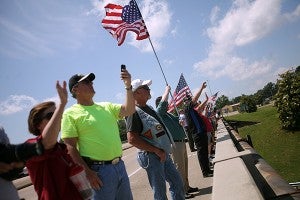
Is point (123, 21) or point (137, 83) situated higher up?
point (123, 21)

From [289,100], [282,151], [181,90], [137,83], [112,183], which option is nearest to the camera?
[112,183]

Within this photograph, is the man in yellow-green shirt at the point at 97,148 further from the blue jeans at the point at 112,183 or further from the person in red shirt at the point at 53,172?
the person in red shirt at the point at 53,172

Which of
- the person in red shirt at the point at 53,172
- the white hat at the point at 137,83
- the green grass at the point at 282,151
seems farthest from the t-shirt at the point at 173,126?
the green grass at the point at 282,151

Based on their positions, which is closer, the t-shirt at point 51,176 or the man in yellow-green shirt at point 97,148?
the t-shirt at point 51,176

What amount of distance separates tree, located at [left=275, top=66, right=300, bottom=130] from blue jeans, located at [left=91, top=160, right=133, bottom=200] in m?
25.3

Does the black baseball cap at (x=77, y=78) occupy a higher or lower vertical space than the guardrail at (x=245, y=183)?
higher

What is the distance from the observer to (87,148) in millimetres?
3705

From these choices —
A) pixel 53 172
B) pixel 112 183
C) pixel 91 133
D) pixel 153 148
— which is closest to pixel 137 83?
pixel 153 148

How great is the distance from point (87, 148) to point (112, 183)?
1.54 feet

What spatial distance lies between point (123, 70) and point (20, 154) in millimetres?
2042

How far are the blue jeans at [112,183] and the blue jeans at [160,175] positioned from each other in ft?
3.24

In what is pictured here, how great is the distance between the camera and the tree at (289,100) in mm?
26578

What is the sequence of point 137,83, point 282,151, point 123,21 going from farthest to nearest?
1. point 282,151
2. point 123,21
3. point 137,83

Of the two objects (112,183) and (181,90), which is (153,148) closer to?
(112,183)
